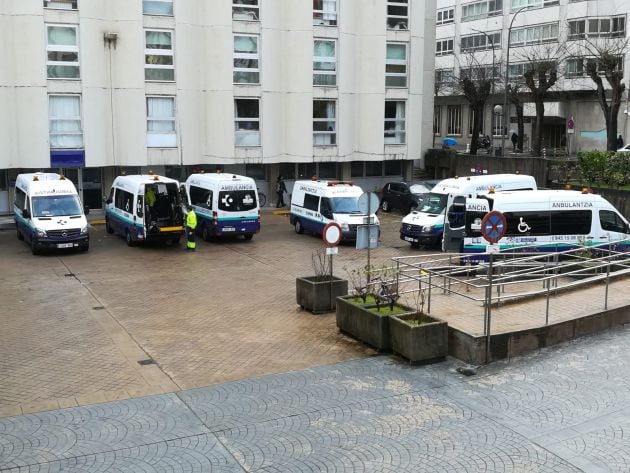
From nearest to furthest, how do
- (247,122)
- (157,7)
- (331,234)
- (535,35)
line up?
(331,234), (157,7), (247,122), (535,35)

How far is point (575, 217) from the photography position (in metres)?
20.3

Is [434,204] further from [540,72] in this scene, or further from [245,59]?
[540,72]

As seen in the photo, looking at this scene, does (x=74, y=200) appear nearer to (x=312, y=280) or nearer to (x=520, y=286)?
(x=312, y=280)

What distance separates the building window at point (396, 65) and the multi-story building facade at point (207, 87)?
0.06 m

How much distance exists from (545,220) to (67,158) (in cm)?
1907

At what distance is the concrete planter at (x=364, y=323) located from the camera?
12.4 meters

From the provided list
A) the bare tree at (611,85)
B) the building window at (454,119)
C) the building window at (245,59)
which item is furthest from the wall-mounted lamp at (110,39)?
the building window at (454,119)

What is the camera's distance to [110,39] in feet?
97.7

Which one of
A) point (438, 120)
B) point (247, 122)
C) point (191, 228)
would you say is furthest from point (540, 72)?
point (438, 120)

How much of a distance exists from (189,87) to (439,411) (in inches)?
969

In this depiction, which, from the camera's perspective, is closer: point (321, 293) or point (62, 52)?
point (321, 293)

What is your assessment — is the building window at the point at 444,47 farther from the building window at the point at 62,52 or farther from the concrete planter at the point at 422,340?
the concrete planter at the point at 422,340

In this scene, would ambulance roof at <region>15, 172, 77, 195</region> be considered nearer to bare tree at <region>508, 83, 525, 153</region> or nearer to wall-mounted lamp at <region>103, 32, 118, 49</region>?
wall-mounted lamp at <region>103, 32, 118, 49</region>

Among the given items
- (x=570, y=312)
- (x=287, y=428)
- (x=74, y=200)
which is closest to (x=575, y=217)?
(x=570, y=312)
